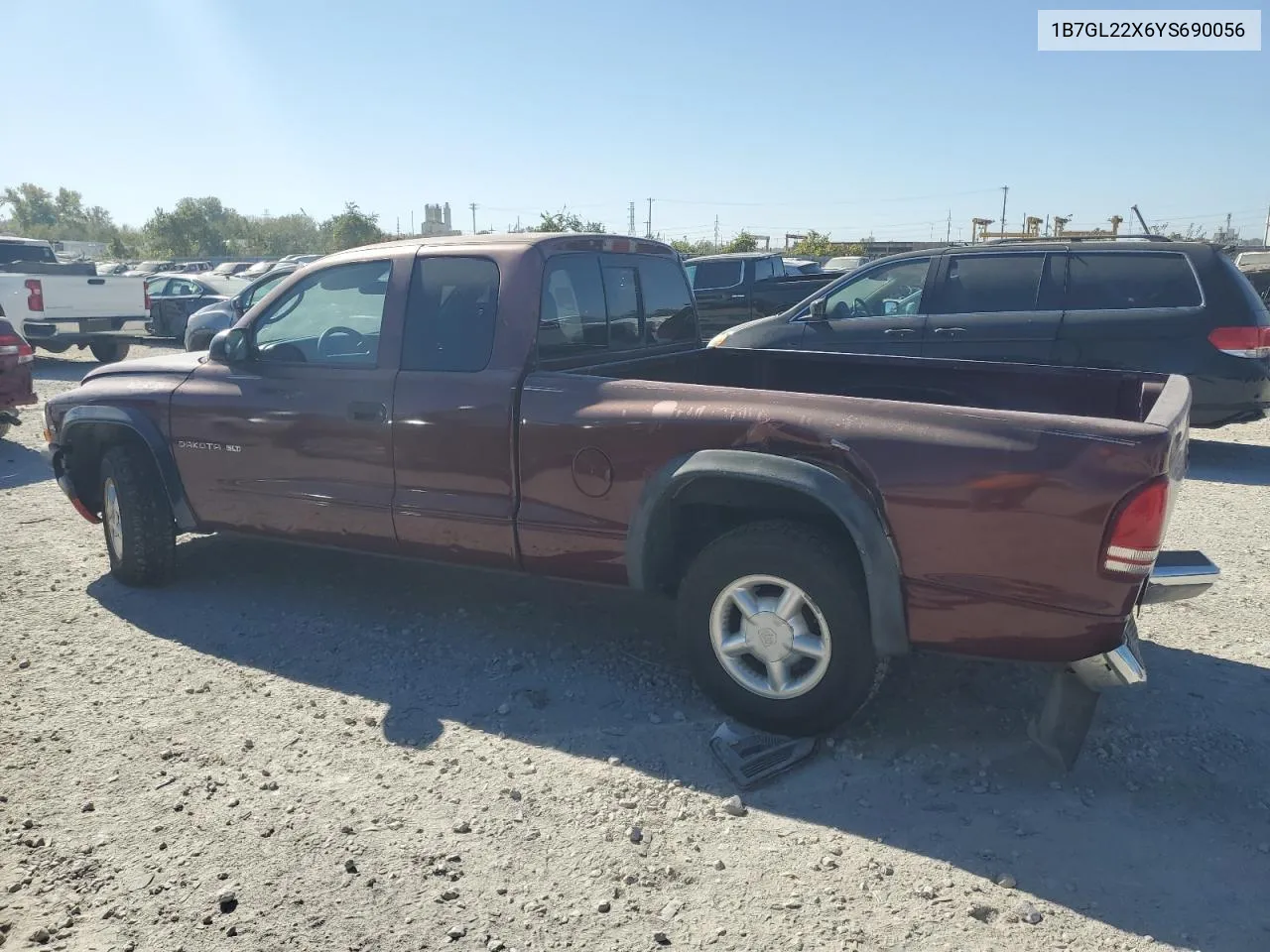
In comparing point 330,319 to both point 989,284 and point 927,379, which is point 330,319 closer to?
point 927,379

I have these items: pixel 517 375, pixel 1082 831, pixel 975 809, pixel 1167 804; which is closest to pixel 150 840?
pixel 517 375

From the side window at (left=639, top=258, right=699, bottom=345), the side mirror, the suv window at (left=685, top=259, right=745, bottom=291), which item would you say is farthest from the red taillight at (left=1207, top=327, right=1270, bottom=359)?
the suv window at (left=685, top=259, right=745, bottom=291)

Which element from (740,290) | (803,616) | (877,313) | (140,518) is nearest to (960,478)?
(803,616)

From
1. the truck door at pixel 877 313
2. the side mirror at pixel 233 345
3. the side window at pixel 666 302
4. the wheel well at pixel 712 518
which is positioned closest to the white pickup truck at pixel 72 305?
the side mirror at pixel 233 345

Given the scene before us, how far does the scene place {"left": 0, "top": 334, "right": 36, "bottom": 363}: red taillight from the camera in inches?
344

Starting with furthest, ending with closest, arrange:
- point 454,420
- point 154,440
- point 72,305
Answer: point 72,305, point 154,440, point 454,420

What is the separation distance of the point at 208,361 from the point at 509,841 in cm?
317

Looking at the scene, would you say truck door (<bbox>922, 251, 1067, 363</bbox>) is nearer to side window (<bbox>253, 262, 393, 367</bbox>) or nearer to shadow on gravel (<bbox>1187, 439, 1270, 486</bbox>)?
shadow on gravel (<bbox>1187, 439, 1270, 486</bbox>)

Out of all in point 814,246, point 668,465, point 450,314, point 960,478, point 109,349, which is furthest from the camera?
point 814,246

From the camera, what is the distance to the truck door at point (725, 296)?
15852 mm

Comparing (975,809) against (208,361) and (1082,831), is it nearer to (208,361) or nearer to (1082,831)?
(1082,831)

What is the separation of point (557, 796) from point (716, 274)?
13744mm

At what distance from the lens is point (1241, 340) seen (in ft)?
24.8

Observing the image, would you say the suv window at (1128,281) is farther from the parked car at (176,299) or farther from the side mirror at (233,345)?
the parked car at (176,299)
